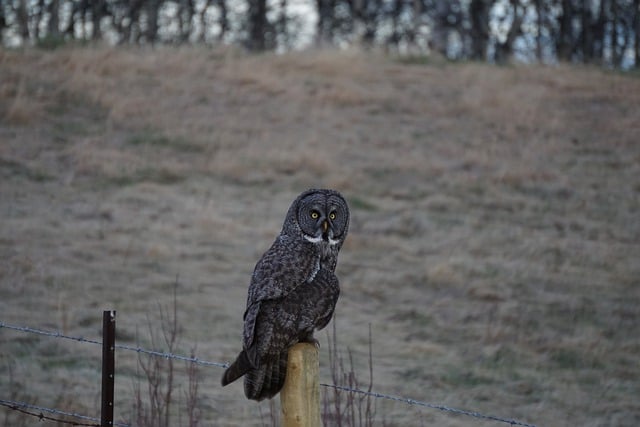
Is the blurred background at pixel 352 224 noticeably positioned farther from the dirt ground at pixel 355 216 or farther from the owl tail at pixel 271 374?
the owl tail at pixel 271 374

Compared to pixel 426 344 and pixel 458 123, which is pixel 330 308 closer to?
pixel 426 344

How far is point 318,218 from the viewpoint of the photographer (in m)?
4.69

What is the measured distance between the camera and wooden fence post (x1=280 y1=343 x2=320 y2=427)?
377 cm

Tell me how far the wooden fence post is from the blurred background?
3.30ft

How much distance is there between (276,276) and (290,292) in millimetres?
102

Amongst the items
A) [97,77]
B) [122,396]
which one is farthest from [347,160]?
[122,396]

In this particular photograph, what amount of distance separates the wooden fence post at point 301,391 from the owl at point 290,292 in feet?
0.45

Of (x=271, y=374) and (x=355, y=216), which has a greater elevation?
(x=271, y=374)

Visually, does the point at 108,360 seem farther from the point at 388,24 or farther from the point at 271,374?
the point at 388,24

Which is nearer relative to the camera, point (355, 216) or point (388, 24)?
point (355, 216)

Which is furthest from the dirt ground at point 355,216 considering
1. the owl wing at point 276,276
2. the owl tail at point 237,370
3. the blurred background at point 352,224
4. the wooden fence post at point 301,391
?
the wooden fence post at point 301,391

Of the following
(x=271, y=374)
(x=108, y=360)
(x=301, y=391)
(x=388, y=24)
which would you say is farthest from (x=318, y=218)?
(x=388, y=24)

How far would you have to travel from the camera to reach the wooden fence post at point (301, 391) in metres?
→ 3.77

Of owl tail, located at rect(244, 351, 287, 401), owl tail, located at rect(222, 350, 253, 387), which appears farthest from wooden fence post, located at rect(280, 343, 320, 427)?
owl tail, located at rect(222, 350, 253, 387)
